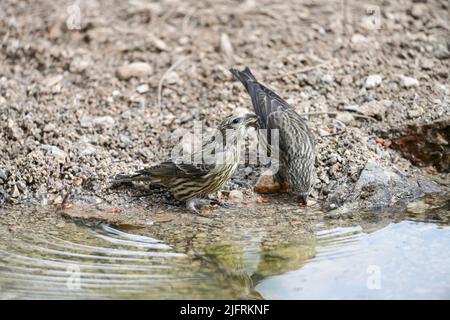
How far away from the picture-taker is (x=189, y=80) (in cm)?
886

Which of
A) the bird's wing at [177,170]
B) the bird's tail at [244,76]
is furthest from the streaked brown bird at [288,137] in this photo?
the bird's wing at [177,170]

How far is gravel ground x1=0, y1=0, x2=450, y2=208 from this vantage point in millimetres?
7469

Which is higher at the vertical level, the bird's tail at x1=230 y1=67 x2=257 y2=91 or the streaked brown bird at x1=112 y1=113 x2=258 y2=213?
the bird's tail at x1=230 y1=67 x2=257 y2=91

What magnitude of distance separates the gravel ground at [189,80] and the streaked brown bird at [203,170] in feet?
0.96

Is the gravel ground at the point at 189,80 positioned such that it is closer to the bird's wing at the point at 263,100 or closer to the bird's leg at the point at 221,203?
the bird's leg at the point at 221,203

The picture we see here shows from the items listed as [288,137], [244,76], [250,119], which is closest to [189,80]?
[244,76]

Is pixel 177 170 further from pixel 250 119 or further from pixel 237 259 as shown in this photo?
pixel 237 259

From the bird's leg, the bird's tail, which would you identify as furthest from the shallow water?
the bird's tail

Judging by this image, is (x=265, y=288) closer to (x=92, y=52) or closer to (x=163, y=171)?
(x=163, y=171)

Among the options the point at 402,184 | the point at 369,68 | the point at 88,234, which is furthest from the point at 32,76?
the point at 402,184

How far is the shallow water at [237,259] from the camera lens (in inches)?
212

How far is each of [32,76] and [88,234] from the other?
3.27 m

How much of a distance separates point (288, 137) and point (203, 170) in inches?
41.9

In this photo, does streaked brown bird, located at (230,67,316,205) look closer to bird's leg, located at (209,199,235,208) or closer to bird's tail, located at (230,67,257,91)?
bird's tail, located at (230,67,257,91)
